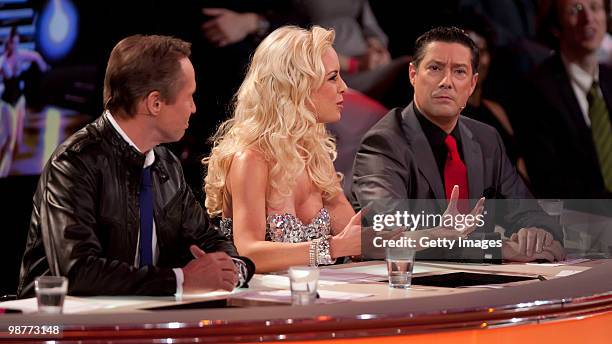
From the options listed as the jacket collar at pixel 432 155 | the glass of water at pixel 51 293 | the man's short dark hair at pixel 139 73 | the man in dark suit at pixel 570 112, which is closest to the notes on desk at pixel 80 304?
the glass of water at pixel 51 293

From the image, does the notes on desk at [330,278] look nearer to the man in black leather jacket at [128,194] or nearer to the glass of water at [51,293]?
the man in black leather jacket at [128,194]

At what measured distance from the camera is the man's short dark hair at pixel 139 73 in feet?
8.50

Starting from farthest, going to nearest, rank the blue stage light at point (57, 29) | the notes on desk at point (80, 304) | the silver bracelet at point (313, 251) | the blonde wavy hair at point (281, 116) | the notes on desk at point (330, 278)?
1. the blue stage light at point (57, 29)
2. the blonde wavy hair at point (281, 116)
3. the silver bracelet at point (313, 251)
4. the notes on desk at point (330, 278)
5. the notes on desk at point (80, 304)

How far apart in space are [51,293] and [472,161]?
2.42m

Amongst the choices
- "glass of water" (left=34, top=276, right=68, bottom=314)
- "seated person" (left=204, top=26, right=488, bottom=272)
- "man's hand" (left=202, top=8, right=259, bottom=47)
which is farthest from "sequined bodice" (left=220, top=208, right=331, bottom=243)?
"man's hand" (left=202, top=8, right=259, bottom=47)

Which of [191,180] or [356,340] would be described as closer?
[356,340]

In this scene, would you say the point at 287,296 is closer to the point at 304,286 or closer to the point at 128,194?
the point at 304,286

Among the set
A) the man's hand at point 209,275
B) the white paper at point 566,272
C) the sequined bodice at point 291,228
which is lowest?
the man's hand at point 209,275

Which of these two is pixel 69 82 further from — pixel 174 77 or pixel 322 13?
pixel 174 77

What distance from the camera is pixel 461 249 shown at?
2.96m

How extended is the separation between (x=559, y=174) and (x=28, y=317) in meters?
4.21

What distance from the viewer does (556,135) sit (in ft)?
18.3

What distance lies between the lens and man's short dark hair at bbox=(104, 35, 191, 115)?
259 cm

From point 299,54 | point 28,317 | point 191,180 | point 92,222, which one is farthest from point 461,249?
point 191,180
